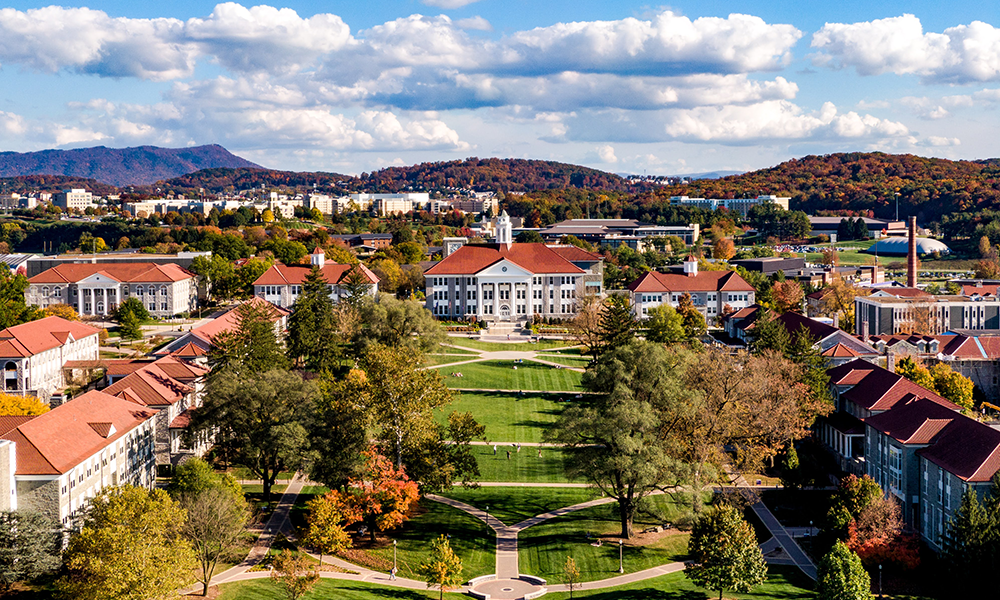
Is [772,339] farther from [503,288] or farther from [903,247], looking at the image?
[903,247]

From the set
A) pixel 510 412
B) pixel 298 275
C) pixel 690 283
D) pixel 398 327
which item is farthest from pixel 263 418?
pixel 690 283

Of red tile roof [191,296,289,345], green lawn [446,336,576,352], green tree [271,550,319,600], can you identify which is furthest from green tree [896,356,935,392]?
red tile roof [191,296,289,345]

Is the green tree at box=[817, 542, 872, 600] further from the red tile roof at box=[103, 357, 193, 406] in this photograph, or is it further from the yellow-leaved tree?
the yellow-leaved tree

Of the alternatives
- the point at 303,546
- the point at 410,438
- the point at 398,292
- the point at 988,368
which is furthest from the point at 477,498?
the point at 398,292

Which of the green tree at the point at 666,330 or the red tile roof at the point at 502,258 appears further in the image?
the red tile roof at the point at 502,258

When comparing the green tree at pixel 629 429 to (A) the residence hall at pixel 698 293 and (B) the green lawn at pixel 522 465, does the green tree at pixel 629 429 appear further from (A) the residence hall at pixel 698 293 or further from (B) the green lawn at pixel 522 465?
(A) the residence hall at pixel 698 293

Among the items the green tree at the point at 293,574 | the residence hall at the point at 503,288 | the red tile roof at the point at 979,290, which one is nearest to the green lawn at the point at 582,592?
the green tree at the point at 293,574
